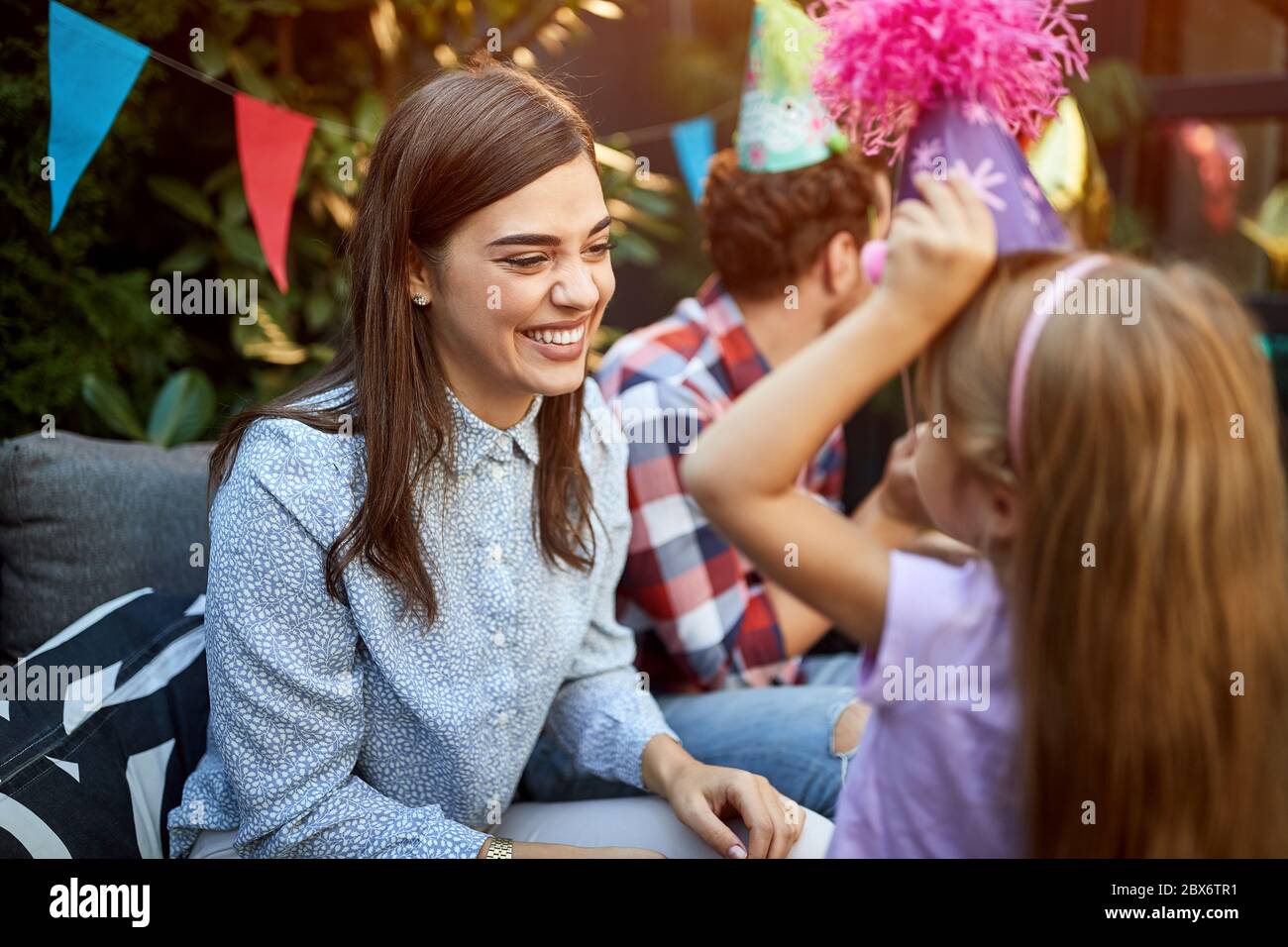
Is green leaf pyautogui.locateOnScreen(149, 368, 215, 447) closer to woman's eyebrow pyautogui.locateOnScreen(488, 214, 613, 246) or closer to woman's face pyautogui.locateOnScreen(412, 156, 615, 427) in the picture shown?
woman's face pyautogui.locateOnScreen(412, 156, 615, 427)

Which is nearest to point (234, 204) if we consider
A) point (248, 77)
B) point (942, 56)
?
point (248, 77)

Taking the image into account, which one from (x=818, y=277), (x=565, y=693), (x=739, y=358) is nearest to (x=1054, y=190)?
(x=818, y=277)

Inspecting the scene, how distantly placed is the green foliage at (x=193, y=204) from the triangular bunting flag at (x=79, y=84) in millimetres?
142

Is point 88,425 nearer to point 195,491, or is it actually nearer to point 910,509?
point 195,491

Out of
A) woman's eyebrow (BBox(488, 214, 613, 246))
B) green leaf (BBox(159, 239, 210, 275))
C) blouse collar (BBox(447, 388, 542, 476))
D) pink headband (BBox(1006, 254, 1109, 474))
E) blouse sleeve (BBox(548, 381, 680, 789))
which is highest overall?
green leaf (BBox(159, 239, 210, 275))

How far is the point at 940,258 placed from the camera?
928mm

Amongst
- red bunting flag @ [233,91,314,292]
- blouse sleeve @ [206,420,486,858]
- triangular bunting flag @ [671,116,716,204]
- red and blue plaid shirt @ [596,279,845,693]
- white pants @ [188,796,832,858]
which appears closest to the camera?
blouse sleeve @ [206,420,486,858]

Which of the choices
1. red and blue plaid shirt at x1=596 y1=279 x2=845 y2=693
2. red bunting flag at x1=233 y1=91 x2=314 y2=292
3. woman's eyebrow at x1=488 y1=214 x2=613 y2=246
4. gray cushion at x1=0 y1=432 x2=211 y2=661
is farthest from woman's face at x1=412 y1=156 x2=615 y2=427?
red bunting flag at x1=233 y1=91 x2=314 y2=292

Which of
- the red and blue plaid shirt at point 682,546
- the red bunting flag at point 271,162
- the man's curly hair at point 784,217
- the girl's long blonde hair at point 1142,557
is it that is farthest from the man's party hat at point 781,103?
the girl's long blonde hair at point 1142,557

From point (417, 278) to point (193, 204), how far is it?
1.18 metres

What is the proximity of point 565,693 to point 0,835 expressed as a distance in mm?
696

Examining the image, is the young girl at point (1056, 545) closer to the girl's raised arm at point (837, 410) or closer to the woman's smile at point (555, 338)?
the girl's raised arm at point (837, 410)

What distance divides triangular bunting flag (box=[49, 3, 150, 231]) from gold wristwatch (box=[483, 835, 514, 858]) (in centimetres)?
110

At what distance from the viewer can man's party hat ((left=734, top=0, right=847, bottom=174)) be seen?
5.78 feet
